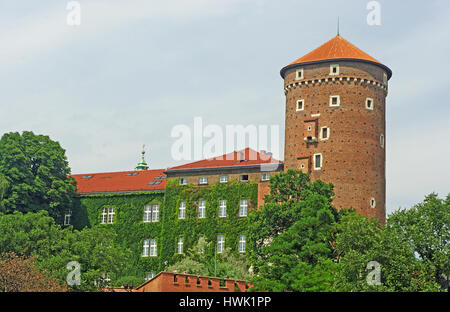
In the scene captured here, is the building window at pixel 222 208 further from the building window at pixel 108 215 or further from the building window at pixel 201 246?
the building window at pixel 108 215

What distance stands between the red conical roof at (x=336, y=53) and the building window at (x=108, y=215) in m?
17.9

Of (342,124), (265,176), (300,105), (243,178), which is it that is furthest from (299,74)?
(243,178)

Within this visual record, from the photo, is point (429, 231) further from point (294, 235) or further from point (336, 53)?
point (336, 53)

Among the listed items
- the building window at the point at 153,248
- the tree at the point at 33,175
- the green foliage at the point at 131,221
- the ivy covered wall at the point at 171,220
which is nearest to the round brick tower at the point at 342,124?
the ivy covered wall at the point at 171,220

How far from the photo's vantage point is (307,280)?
4159 centimetres

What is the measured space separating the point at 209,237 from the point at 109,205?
10.1 m

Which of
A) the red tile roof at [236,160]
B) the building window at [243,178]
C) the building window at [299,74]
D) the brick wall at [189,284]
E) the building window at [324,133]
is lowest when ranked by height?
the brick wall at [189,284]

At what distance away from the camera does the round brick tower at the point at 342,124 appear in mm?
53844

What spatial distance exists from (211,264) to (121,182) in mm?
14273

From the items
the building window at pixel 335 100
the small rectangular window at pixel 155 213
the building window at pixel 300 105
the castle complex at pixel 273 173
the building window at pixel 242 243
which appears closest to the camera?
the castle complex at pixel 273 173

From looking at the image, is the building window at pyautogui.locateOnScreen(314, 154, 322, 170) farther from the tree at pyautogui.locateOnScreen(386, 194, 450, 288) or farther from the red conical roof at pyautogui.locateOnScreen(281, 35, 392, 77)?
the tree at pyautogui.locateOnScreen(386, 194, 450, 288)

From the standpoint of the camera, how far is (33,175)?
61594 millimetres

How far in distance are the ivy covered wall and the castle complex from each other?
0.08 metres

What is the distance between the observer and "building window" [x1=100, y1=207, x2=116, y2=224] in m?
64.5
